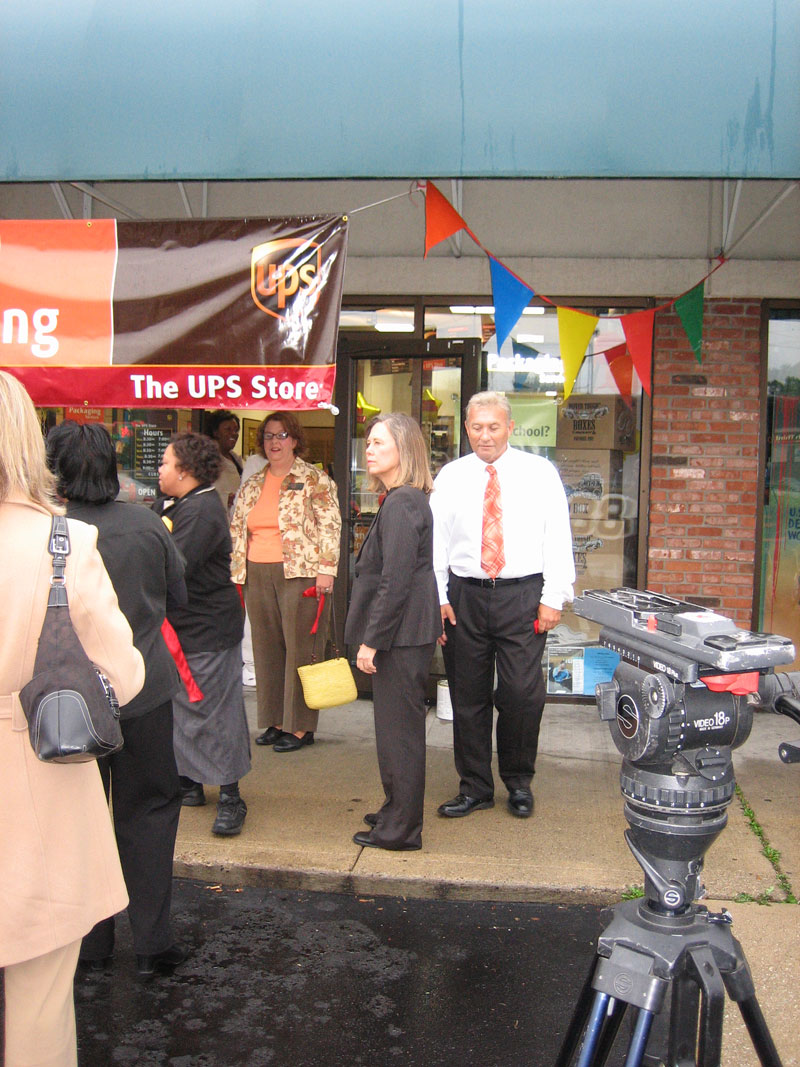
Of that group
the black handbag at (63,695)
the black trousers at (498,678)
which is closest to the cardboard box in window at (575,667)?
the black trousers at (498,678)

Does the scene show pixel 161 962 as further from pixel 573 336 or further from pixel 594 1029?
pixel 573 336

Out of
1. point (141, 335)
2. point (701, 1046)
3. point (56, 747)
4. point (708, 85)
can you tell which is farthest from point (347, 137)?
point (701, 1046)

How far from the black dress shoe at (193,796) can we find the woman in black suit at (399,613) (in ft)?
3.48

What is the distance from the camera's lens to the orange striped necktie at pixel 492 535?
4.66 m

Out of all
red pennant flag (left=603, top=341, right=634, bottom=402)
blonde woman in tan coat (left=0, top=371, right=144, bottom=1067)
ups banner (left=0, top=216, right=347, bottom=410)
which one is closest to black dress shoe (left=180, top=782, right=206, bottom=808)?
ups banner (left=0, top=216, right=347, bottom=410)

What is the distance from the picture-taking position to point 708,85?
4371mm

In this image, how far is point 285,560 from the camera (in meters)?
5.53

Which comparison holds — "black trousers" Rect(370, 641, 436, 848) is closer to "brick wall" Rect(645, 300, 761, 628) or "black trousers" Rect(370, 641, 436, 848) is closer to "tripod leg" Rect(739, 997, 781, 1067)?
"tripod leg" Rect(739, 997, 781, 1067)

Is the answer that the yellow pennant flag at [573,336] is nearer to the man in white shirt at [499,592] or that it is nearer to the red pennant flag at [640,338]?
the red pennant flag at [640,338]

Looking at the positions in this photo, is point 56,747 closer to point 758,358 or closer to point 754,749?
point 754,749

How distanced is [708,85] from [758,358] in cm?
236

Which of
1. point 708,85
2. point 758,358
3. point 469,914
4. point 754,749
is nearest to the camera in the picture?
point 469,914

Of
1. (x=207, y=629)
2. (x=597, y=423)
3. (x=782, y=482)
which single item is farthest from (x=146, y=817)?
(x=782, y=482)

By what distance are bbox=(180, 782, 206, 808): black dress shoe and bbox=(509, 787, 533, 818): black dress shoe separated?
1.54 m
